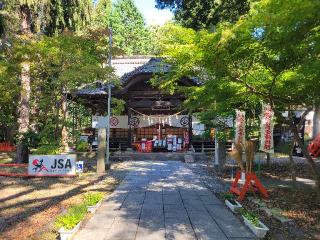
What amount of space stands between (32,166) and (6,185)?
1.74 metres

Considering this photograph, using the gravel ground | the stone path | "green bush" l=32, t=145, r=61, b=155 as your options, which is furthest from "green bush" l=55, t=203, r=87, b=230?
"green bush" l=32, t=145, r=61, b=155

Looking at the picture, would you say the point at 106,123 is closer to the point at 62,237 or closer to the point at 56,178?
the point at 56,178

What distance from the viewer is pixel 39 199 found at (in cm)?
994

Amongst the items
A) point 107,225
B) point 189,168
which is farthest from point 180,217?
point 189,168

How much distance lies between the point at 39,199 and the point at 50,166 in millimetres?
3883

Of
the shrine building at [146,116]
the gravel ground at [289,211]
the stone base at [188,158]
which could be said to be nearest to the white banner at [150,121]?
the shrine building at [146,116]

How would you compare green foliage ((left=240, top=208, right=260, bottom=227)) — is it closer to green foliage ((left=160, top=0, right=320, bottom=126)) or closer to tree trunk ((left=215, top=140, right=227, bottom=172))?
green foliage ((left=160, top=0, right=320, bottom=126))

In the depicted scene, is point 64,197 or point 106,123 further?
point 106,123

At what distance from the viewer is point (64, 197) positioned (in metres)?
10.2

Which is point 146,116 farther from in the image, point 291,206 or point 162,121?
point 291,206

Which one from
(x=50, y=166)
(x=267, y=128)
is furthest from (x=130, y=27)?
(x=267, y=128)

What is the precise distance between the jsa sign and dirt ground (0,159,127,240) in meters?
0.48

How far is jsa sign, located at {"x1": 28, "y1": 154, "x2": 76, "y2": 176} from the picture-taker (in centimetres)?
1366

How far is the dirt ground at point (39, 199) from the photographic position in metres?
7.09
